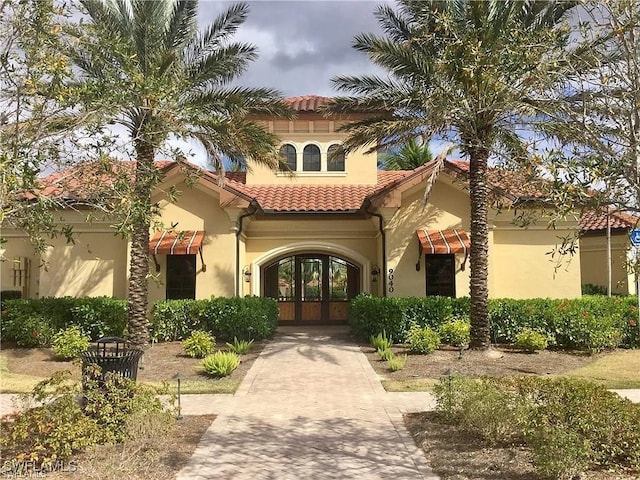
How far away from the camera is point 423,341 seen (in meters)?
14.7

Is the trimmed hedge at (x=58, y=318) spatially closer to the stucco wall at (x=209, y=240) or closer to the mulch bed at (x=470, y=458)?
the stucco wall at (x=209, y=240)

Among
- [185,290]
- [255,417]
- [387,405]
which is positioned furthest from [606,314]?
[185,290]

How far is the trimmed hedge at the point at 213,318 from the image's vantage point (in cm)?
1636

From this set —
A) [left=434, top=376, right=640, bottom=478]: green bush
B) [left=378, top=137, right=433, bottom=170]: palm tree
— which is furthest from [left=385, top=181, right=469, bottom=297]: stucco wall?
[left=378, top=137, right=433, bottom=170]: palm tree

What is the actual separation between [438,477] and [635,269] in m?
3.10

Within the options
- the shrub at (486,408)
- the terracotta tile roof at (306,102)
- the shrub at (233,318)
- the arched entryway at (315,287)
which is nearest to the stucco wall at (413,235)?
the arched entryway at (315,287)

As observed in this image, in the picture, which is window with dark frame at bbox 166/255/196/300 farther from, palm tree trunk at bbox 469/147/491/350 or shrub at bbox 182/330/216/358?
palm tree trunk at bbox 469/147/491/350

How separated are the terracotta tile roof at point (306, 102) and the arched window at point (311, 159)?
1.56m

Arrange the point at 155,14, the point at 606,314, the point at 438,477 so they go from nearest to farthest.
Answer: the point at 438,477 → the point at 155,14 → the point at 606,314

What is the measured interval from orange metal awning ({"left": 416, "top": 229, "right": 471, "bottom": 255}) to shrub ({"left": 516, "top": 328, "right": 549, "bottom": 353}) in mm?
3528

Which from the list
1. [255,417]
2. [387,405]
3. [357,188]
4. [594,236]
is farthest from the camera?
[594,236]

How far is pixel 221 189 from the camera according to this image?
59.6ft

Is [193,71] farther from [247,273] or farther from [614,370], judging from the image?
[614,370]

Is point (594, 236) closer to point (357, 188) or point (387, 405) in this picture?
point (357, 188)
